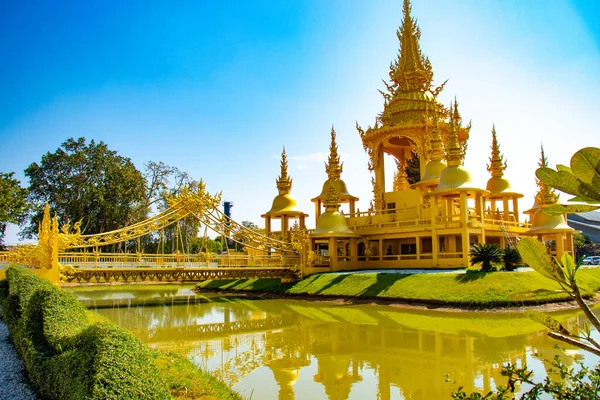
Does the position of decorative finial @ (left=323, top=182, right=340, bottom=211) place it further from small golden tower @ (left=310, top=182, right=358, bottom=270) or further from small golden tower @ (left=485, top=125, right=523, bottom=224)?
small golden tower @ (left=485, top=125, right=523, bottom=224)

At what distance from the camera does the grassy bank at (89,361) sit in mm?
4344

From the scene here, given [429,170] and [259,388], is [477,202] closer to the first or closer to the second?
[429,170]

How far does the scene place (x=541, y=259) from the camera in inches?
93.6

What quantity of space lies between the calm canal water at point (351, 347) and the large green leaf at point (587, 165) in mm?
5673

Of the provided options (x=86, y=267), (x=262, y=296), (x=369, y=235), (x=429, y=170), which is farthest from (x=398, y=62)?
(x=86, y=267)

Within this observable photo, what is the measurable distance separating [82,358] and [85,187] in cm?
3414

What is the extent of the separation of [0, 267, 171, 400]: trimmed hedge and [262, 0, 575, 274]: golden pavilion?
17.8m

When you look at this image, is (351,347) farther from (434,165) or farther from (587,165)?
(434,165)

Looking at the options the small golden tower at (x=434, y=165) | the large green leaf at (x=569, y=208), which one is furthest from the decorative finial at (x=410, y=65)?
the large green leaf at (x=569, y=208)

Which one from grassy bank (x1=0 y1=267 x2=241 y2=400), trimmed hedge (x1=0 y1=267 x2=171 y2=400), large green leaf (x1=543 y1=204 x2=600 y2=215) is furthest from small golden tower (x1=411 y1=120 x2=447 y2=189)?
large green leaf (x1=543 y1=204 x2=600 y2=215)

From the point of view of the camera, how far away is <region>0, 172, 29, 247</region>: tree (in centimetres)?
2981

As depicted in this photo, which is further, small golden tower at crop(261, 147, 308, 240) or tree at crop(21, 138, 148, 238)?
tree at crop(21, 138, 148, 238)

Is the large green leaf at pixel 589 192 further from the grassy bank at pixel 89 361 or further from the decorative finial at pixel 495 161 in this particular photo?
the decorative finial at pixel 495 161

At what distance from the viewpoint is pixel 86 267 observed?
1867cm
